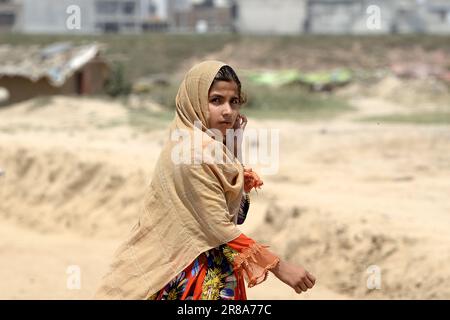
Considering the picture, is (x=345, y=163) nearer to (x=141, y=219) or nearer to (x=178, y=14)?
(x=141, y=219)

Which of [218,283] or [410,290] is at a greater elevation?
[218,283]

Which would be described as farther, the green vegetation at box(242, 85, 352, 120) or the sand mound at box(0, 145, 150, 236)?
the green vegetation at box(242, 85, 352, 120)

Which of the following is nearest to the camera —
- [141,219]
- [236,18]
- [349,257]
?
[141,219]

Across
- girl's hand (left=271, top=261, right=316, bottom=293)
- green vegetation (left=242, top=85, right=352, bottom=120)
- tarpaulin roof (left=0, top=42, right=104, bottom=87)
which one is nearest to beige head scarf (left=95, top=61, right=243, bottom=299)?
girl's hand (left=271, top=261, right=316, bottom=293)

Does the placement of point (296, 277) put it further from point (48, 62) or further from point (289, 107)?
point (48, 62)

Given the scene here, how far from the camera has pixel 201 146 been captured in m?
2.84

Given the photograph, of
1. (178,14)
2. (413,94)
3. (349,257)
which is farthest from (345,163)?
(178,14)

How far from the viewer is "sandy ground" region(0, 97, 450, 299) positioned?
690 cm

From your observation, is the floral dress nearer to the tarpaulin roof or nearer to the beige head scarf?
the beige head scarf

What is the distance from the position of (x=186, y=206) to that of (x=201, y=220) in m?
0.08

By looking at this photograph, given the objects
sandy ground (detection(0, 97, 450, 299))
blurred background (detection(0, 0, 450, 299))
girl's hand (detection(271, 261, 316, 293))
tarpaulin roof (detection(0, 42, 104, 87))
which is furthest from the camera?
tarpaulin roof (detection(0, 42, 104, 87))

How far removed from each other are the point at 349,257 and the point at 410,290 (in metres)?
0.82

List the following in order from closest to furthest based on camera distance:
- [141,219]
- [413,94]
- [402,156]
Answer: [141,219] → [402,156] → [413,94]

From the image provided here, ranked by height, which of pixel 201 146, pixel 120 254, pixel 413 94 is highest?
pixel 201 146
